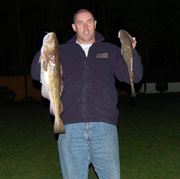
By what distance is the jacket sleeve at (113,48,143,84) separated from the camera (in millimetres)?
3541

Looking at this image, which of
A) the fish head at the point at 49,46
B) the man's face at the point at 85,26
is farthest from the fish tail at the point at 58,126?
the man's face at the point at 85,26

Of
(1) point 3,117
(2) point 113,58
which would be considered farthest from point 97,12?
(2) point 113,58

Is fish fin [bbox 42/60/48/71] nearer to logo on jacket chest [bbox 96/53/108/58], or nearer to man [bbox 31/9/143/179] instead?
man [bbox 31/9/143/179]

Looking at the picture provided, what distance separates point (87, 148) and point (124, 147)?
4.51 metres

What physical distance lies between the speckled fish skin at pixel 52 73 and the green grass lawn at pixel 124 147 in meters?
3.23

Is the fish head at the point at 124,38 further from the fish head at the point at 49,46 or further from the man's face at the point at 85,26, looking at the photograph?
the fish head at the point at 49,46

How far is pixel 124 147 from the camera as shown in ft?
26.2

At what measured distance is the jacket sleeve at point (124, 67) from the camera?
11.6ft

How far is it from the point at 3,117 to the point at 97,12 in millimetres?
36533

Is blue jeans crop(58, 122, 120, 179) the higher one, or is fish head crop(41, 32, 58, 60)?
fish head crop(41, 32, 58, 60)

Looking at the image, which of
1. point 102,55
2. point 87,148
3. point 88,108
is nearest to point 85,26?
point 102,55

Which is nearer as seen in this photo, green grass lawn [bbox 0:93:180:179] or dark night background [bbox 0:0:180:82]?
green grass lawn [bbox 0:93:180:179]

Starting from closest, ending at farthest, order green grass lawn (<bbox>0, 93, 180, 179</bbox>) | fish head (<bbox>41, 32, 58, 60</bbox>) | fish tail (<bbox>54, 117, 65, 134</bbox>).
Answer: fish head (<bbox>41, 32, 58, 60</bbox>) → fish tail (<bbox>54, 117, 65, 134</bbox>) → green grass lawn (<bbox>0, 93, 180, 179</bbox>)

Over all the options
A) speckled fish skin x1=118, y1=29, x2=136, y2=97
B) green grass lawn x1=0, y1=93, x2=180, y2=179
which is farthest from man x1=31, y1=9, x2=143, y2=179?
green grass lawn x1=0, y1=93, x2=180, y2=179
